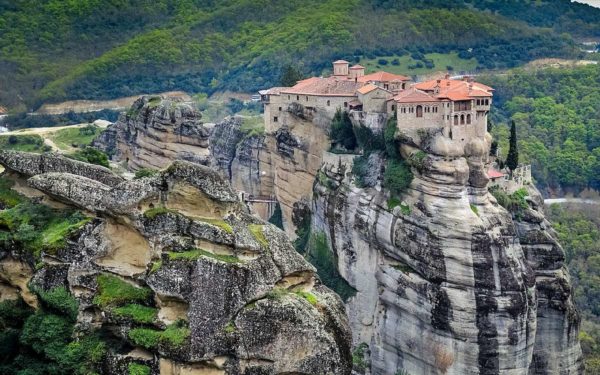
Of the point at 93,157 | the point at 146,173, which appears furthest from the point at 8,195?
the point at 93,157

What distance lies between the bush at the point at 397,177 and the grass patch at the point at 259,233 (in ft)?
86.2

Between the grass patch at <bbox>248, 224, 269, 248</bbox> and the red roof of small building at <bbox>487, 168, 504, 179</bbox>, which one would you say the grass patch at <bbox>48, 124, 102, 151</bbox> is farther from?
the grass patch at <bbox>248, 224, 269, 248</bbox>

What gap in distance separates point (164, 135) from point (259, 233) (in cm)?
3479

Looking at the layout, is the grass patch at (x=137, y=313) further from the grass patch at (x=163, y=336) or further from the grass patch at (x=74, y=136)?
the grass patch at (x=74, y=136)

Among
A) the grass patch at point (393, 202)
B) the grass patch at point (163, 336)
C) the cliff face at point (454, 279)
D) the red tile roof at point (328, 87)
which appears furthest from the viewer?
the red tile roof at point (328, 87)

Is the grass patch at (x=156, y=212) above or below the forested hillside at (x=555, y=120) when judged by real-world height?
above

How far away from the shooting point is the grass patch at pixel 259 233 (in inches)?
944

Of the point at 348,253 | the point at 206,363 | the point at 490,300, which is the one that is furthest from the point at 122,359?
the point at 348,253

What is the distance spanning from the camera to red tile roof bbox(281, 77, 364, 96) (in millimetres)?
58656

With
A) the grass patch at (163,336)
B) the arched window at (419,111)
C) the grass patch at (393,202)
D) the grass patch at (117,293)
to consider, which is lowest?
the grass patch at (393,202)

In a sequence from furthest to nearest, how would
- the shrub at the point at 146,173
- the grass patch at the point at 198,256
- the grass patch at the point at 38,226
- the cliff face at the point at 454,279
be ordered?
the cliff face at the point at 454,279 < the shrub at the point at 146,173 < the grass patch at the point at 38,226 < the grass patch at the point at 198,256

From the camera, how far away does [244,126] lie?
7362 cm

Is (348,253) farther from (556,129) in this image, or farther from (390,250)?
(556,129)

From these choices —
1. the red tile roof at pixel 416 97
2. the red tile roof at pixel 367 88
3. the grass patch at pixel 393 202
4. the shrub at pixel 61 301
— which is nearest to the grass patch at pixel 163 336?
the shrub at pixel 61 301
